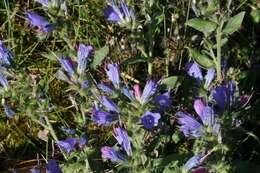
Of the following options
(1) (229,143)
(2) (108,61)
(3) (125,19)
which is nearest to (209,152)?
(1) (229,143)

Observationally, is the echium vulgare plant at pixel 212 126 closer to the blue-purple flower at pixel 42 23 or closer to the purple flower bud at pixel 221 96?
the purple flower bud at pixel 221 96

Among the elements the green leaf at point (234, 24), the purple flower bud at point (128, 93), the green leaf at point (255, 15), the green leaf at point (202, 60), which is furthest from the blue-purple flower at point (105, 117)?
the green leaf at point (255, 15)

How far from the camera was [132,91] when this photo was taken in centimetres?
206

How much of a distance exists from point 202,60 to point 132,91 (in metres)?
0.44

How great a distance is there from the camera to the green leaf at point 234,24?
7.24 ft

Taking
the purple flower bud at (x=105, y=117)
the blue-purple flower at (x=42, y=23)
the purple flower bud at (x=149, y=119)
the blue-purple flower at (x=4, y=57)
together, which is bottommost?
the purple flower bud at (x=105, y=117)

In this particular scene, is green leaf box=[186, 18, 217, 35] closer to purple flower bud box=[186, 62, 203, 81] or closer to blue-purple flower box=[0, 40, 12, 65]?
purple flower bud box=[186, 62, 203, 81]

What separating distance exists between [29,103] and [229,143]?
31.9 inches

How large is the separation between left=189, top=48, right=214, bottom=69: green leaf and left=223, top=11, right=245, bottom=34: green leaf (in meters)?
0.17

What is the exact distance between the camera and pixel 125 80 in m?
2.69

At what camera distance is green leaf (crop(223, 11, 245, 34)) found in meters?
2.21

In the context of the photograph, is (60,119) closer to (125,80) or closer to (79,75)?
(125,80)

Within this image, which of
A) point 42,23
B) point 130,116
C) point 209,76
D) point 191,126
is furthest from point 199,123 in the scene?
point 42,23

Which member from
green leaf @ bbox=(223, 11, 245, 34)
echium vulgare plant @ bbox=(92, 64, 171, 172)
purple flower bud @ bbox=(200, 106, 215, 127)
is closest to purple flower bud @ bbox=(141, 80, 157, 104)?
echium vulgare plant @ bbox=(92, 64, 171, 172)
